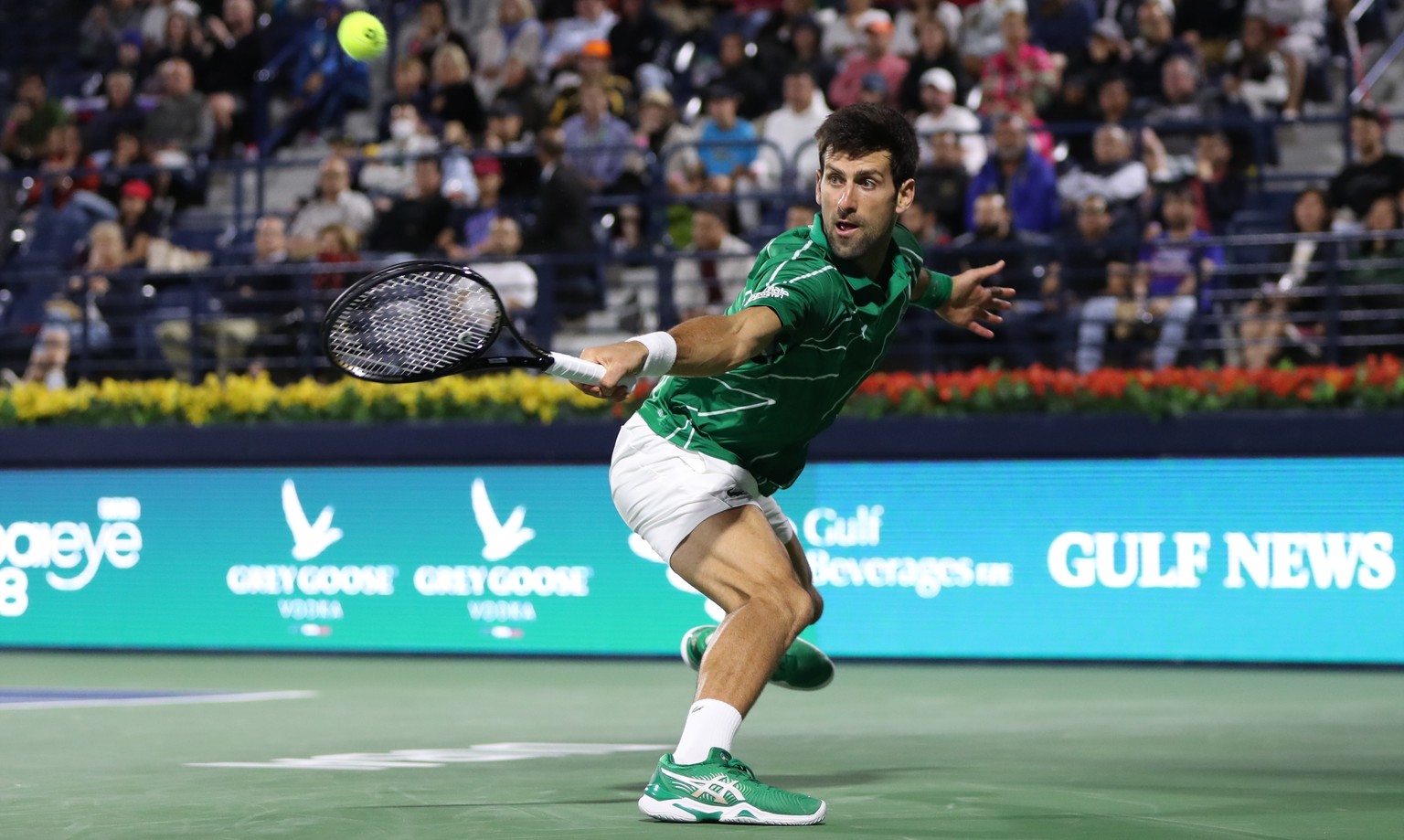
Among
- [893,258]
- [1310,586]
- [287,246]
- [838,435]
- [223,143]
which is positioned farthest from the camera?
[223,143]

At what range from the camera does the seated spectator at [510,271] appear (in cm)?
1326

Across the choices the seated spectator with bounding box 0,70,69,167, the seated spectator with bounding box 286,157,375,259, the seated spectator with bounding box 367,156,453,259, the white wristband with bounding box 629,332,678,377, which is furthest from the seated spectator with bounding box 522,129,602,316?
the white wristband with bounding box 629,332,678,377

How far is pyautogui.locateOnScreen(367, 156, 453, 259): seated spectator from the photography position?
569 inches

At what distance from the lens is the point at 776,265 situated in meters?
5.66

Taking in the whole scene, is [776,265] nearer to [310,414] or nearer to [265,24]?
[310,414]

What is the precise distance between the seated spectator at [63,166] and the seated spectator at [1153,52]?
8.78 metres

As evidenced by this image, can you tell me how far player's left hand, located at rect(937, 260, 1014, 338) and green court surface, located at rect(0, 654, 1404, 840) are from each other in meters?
1.66

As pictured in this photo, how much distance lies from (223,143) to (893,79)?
21.4 ft

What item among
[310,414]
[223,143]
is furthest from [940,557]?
Result: [223,143]

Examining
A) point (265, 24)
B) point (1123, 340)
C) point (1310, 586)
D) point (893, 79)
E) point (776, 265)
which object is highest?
point (265, 24)

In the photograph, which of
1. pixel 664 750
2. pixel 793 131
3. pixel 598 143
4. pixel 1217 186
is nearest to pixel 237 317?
pixel 598 143

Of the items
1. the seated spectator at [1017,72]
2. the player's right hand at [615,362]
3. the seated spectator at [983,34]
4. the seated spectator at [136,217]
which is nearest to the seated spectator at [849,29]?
the seated spectator at [983,34]

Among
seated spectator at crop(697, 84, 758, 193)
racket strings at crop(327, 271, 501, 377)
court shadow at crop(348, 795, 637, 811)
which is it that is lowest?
court shadow at crop(348, 795, 637, 811)

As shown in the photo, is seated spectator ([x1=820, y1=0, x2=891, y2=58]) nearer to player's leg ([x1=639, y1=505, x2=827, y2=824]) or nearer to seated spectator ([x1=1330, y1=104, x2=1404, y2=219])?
seated spectator ([x1=1330, y1=104, x2=1404, y2=219])
